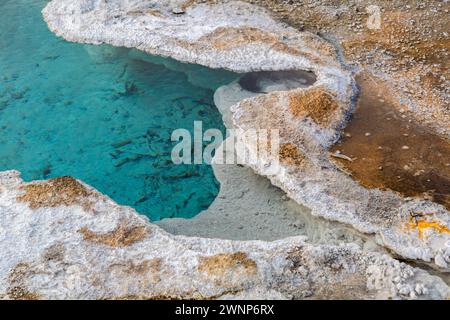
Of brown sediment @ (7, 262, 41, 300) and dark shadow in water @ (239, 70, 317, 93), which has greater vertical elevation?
dark shadow in water @ (239, 70, 317, 93)

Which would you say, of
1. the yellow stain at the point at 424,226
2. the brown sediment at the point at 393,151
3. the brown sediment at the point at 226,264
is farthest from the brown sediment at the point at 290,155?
the brown sediment at the point at 226,264

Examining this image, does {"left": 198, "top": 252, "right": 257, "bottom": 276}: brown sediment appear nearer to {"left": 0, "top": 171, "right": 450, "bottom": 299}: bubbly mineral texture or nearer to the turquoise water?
{"left": 0, "top": 171, "right": 450, "bottom": 299}: bubbly mineral texture

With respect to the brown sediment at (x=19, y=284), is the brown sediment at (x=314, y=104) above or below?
above

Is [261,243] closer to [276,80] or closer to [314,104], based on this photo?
[314,104]

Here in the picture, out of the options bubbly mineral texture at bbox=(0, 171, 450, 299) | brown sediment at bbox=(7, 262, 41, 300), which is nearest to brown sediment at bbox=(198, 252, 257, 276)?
bubbly mineral texture at bbox=(0, 171, 450, 299)

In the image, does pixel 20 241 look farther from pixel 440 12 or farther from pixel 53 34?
pixel 440 12

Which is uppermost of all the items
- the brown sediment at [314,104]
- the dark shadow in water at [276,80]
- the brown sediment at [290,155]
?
the brown sediment at [314,104]

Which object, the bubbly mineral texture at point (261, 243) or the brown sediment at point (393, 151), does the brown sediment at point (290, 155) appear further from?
the brown sediment at point (393, 151)

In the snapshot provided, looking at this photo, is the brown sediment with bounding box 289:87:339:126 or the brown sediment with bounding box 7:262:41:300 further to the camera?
the brown sediment with bounding box 289:87:339:126
